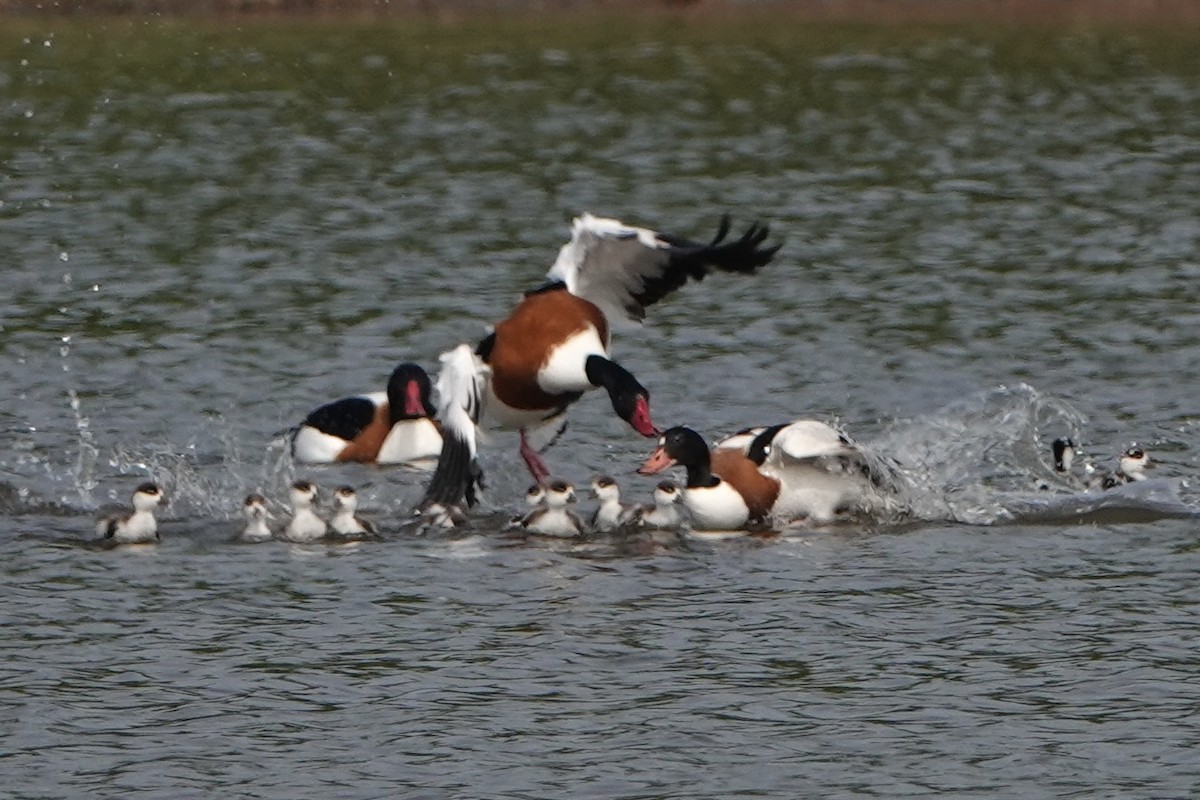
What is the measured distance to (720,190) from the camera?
74.4 ft

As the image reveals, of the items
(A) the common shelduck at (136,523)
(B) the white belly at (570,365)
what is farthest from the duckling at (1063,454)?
(A) the common shelduck at (136,523)

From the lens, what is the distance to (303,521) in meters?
12.8

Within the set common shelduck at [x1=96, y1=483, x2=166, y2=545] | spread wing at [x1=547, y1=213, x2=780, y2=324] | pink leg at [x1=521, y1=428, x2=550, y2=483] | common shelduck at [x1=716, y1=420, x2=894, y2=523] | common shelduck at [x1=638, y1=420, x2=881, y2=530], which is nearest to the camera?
common shelduck at [x1=96, y1=483, x2=166, y2=545]

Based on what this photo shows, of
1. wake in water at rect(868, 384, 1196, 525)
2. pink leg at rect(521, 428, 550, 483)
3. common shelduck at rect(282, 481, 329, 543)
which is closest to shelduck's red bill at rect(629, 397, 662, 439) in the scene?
pink leg at rect(521, 428, 550, 483)

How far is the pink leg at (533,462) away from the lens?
46.4 ft

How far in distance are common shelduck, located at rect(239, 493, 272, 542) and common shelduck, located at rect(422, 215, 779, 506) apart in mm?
904

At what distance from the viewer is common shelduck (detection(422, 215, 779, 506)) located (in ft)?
43.3

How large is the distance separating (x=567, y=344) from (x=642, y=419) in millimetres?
1040

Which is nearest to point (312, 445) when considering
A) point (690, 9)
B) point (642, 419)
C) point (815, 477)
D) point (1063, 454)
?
point (642, 419)

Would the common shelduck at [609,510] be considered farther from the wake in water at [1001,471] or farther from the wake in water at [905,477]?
the wake in water at [1001,471]

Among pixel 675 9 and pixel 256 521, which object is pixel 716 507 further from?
pixel 675 9

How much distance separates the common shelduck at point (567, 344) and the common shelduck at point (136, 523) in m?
1.52

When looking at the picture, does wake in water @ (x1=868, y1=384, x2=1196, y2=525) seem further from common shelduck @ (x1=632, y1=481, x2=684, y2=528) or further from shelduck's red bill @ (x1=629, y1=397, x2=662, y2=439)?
shelduck's red bill @ (x1=629, y1=397, x2=662, y2=439)

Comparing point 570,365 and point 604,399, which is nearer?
point 570,365
